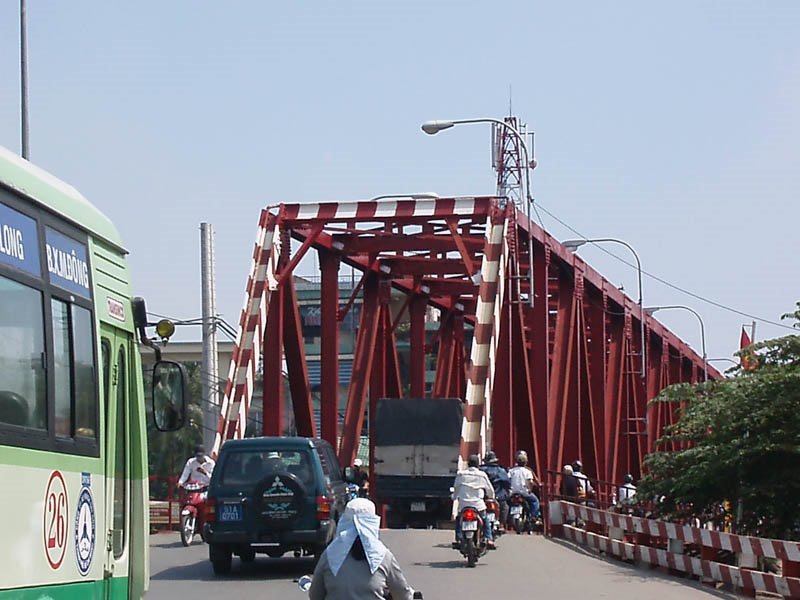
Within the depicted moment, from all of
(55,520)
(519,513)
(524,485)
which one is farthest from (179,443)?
(55,520)

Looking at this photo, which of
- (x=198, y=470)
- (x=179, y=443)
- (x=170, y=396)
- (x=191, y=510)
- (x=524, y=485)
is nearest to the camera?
(x=170, y=396)

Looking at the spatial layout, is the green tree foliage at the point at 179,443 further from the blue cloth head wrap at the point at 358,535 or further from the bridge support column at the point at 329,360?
the blue cloth head wrap at the point at 358,535

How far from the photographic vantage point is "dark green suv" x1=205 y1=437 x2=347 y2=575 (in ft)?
55.3

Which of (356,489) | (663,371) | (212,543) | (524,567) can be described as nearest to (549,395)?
(356,489)

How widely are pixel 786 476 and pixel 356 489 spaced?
26.0 ft

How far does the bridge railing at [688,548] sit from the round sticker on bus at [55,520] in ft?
33.4

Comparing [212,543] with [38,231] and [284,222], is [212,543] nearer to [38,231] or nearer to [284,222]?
[38,231]

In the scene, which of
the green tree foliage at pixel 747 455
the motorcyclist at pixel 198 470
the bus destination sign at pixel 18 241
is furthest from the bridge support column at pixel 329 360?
the bus destination sign at pixel 18 241

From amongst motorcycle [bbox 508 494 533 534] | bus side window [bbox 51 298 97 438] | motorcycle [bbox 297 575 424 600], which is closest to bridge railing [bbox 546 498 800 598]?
motorcycle [bbox 508 494 533 534]

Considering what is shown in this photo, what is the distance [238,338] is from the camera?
27844mm

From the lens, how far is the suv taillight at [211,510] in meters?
17.2

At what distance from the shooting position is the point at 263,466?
17344 millimetres

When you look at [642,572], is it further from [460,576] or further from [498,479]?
[498,479]

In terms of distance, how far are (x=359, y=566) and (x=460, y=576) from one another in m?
11.0
